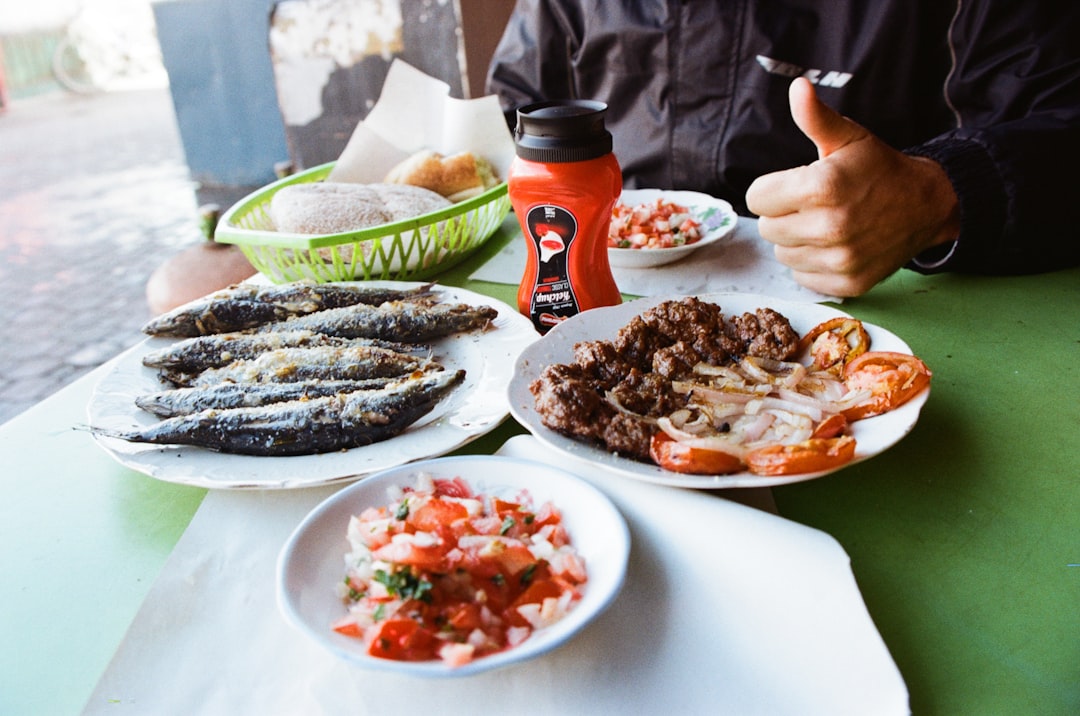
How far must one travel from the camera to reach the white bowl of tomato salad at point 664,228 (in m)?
1.66

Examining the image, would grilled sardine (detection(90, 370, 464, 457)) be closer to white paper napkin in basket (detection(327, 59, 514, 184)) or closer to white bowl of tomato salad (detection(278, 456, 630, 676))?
white bowl of tomato salad (detection(278, 456, 630, 676))

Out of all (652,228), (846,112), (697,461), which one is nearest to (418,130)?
(652,228)

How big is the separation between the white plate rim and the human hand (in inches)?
10.7

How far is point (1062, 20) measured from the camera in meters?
1.70

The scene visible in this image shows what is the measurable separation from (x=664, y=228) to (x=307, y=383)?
3.02 feet

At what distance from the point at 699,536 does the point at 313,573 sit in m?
0.43

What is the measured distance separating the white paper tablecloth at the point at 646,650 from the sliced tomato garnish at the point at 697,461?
0.03 m

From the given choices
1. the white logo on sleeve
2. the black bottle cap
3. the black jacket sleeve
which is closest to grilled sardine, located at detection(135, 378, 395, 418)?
the black bottle cap

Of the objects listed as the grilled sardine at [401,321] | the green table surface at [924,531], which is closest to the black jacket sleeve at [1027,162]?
the green table surface at [924,531]

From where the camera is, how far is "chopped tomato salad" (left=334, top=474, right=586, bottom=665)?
0.72m

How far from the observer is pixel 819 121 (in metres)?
1.38

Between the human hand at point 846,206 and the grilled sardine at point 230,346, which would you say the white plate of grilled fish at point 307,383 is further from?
the human hand at point 846,206

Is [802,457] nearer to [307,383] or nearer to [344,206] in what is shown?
[307,383]

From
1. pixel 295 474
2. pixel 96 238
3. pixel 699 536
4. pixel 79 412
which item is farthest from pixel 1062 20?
pixel 96 238
